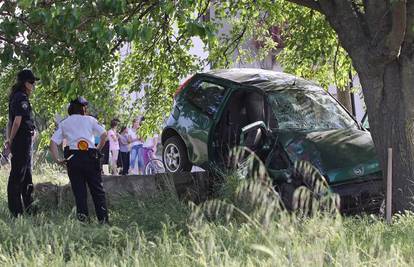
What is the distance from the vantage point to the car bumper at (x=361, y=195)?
736 cm

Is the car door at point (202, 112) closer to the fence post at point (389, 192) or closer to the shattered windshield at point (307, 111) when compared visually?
the shattered windshield at point (307, 111)

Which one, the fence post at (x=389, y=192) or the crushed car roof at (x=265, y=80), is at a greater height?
the crushed car roof at (x=265, y=80)

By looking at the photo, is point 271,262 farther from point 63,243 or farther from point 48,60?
point 48,60

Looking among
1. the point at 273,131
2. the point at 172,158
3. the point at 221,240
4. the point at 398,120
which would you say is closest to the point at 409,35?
the point at 398,120

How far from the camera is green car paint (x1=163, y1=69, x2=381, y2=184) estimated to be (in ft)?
24.8

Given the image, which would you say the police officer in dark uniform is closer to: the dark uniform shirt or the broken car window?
the dark uniform shirt

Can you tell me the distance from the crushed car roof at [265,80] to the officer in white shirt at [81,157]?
2.59 metres

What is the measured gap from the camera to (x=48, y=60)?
6.22m

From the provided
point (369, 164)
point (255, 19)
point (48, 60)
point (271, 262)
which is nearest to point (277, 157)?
point (369, 164)

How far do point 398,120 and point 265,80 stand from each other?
8.46 ft

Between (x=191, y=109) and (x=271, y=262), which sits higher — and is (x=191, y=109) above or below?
above

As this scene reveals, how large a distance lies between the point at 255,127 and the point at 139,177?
6.00 feet

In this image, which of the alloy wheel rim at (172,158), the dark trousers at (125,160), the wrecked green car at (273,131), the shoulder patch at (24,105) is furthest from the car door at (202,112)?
the dark trousers at (125,160)

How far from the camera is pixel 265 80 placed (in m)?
9.09
